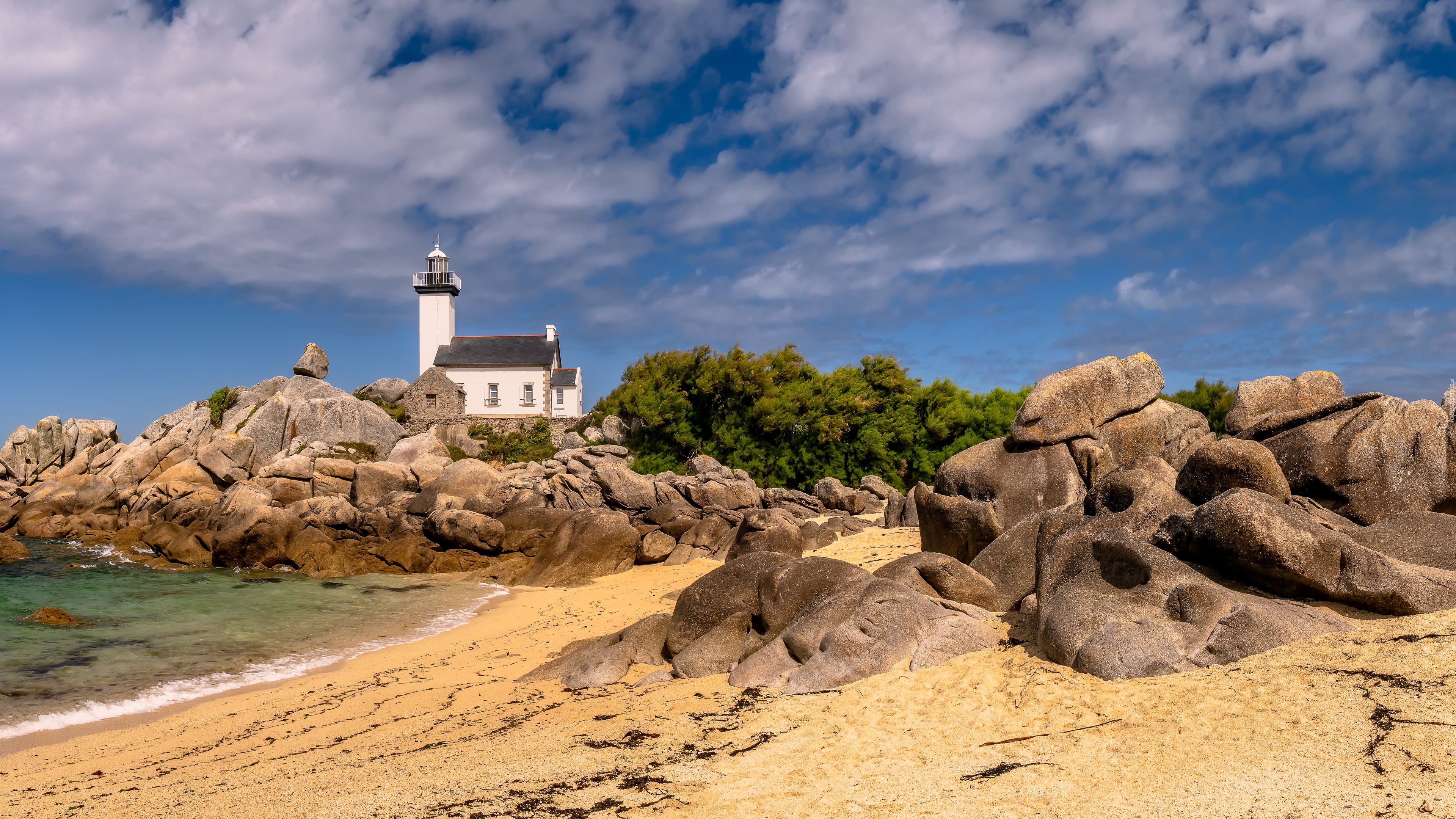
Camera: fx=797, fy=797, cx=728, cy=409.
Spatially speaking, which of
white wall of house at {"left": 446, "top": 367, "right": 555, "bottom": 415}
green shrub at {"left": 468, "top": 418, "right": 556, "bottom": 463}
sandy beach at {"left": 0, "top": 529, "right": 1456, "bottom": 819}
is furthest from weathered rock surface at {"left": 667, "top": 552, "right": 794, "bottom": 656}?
white wall of house at {"left": 446, "top": 367, "right": 555, "bottom": 415}

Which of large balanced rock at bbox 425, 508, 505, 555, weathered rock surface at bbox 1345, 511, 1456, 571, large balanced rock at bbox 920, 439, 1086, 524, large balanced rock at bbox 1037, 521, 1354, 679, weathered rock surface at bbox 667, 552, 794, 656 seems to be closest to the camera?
large balanced rock at bbox 1037, 521, 1354, 679

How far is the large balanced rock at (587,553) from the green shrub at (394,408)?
31.4 m

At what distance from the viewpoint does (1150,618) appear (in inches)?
241

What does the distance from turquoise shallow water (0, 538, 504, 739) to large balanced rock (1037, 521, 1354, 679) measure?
10.1m

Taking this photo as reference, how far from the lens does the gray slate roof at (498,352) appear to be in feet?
177

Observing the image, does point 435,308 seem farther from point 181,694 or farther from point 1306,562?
point 1306,562

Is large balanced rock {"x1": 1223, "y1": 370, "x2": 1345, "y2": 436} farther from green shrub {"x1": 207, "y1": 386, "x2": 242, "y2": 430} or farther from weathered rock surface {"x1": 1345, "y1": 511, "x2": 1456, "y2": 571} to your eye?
green shrub {"x1": 207, "y1": 386, "x2": 242, "y2": 430}

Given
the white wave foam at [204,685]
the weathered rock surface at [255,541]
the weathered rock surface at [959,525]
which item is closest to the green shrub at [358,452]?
the weathered rock surface at [255,541]

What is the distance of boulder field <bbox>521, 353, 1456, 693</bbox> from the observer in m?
6.02

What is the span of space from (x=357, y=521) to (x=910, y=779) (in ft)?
69.4

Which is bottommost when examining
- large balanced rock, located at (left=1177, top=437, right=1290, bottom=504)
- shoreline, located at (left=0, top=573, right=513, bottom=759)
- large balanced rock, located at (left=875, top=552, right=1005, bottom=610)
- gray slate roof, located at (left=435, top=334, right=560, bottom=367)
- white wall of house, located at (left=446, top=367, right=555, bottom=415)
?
shoreline, located at (left=0, top=573, right=513, bottom=759)

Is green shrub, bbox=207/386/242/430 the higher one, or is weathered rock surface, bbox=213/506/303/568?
green shrub, bbox=207/386/242/430

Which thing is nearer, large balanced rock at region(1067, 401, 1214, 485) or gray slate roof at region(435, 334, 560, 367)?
large balanced rock at region(1067, 401, 1214, 485)

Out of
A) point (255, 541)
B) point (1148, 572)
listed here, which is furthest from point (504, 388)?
point (1148, 572)
